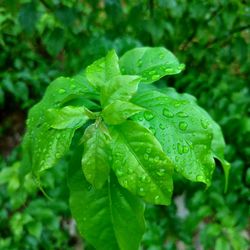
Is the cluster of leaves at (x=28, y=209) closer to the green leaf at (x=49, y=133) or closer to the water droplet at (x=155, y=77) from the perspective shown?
the green leaf at (x=49, y=133)

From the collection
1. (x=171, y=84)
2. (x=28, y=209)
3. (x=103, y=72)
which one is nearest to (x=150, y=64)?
(x=103, y=72)

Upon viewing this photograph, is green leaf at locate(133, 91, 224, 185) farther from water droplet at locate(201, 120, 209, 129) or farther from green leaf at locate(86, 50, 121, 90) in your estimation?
green leaf at locate(86, 50, 121, 90)

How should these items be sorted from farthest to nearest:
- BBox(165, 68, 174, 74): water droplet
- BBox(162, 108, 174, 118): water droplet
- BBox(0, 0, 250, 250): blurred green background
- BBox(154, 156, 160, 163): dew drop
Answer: BBox(0, 0, 250, 250): blurred green background < BBox(165, 68, 174, 74): water droplet < BBox(162, 108, 174, 118): water droplet < BBox(154, 156, 160, 163): dew drop

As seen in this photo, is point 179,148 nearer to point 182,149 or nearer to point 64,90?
point 182,149

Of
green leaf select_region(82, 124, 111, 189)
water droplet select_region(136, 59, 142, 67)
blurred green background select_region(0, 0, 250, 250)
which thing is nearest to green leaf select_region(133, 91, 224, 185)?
green leaf select_region(82, 124, 111, 189)

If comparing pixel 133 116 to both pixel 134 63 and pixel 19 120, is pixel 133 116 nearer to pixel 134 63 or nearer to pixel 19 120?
pixel 134 63

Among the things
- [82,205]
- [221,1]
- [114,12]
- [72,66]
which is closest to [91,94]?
[82,205]
